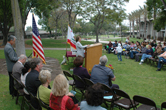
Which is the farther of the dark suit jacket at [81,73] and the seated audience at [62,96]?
the dark suit jacket at [81,73]

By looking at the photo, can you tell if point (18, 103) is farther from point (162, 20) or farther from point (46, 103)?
point (162, 20)

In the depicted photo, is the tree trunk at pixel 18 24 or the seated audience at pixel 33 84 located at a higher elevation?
the tree trunk at pixel 18 24

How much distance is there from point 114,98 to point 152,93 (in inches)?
100

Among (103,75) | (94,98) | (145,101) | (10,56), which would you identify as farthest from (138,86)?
(10,56)

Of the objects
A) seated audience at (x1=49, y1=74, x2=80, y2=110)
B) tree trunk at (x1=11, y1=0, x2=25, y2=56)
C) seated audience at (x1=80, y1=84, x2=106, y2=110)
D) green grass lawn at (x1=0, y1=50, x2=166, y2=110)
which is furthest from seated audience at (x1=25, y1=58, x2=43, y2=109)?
tree trunk at (x1=11, y1=0, x2=25, y2=56)

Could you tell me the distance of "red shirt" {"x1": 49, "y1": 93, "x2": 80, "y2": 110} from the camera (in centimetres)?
264

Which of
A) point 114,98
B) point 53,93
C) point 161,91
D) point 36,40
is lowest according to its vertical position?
point 161,91

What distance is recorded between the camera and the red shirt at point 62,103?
8.66 ft

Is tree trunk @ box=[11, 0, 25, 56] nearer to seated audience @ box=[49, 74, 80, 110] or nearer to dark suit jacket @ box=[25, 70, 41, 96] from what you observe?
dark suit jacket @ box=[25, 70, 41, 96]

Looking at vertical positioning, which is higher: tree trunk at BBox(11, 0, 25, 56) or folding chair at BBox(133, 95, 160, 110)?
tree trunk at BBox(11, 0, 25, 56)

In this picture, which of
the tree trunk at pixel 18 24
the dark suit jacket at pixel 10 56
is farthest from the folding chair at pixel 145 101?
the tree trunk at pixel 18 24

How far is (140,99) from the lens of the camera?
301 centimetres

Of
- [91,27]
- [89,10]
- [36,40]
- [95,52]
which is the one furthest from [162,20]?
[91,27]

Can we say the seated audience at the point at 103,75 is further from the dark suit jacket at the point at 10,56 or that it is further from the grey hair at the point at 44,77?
the dark suit jacket at the point at 10,56
